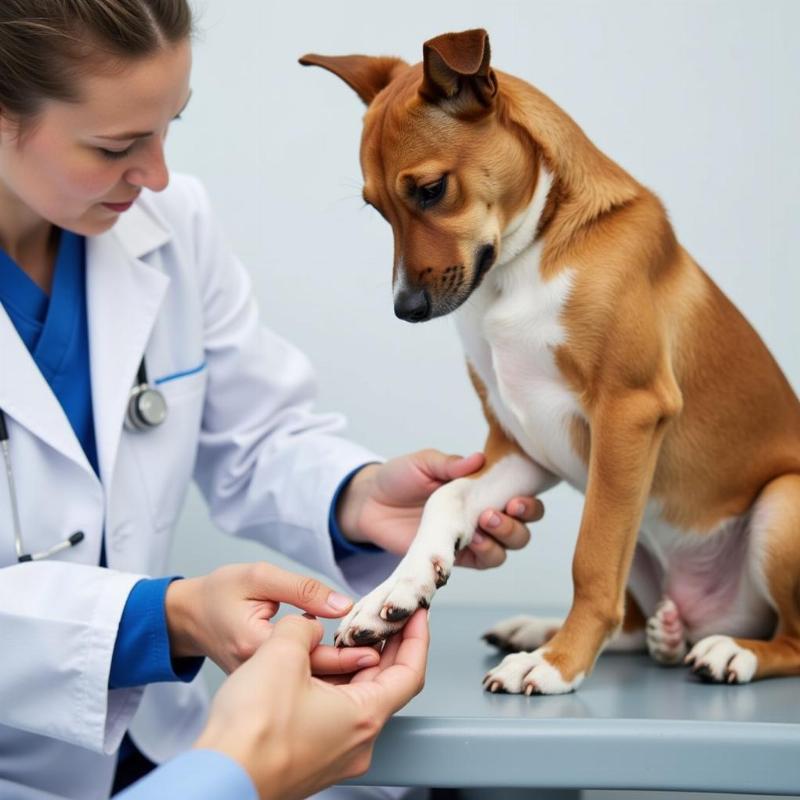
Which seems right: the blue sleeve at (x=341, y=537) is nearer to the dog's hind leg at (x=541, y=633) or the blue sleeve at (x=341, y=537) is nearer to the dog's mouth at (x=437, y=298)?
the dog's hind leg at (x=541, y=633)

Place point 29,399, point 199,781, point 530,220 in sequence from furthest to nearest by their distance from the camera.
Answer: point 29,399
point 530,220
point 199,781

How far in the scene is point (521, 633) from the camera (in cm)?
136

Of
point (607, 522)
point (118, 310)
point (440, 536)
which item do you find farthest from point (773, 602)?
point (118, 310)

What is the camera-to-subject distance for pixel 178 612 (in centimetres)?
116

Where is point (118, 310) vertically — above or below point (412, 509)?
above

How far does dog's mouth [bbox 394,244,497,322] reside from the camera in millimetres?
1173

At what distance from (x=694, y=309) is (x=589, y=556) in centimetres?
32

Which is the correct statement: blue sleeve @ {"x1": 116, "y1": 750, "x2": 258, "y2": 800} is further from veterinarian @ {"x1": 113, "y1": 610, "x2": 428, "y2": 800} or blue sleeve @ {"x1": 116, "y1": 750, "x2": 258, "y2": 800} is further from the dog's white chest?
the dog's white chest

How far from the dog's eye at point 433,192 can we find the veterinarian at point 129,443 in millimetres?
329

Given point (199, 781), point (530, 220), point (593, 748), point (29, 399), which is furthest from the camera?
point (29, 399)

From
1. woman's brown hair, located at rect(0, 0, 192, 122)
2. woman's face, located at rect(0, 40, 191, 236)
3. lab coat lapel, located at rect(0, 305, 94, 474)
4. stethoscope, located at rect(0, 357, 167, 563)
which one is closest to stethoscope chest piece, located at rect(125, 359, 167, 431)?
stethoscope, located at rect(0, 357, 167, 563)

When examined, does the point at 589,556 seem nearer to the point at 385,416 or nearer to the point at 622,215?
the point at 622,215

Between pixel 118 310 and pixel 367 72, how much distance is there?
1.48ft

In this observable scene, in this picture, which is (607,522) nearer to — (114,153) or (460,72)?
(460,72)
